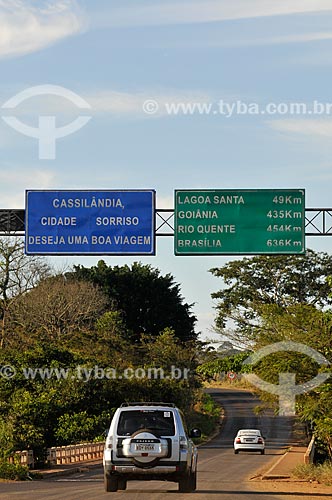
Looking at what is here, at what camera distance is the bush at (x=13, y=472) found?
34.5 meters

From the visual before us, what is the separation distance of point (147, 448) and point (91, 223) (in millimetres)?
9489

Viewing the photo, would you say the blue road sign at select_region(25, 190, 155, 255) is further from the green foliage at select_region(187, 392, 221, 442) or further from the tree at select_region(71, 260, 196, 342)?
the tree at select_region(71, 260, 196, 342)

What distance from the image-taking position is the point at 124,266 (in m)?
89.2

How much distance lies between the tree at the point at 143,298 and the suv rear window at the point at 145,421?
6434 centimetres

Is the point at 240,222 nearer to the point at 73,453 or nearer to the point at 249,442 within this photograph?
the point at 73,453

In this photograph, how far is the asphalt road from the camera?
24688 mm

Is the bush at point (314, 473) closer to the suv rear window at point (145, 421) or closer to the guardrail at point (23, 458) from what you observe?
the guardrail at point (23, 458)

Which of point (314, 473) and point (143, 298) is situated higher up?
point (143, 298)

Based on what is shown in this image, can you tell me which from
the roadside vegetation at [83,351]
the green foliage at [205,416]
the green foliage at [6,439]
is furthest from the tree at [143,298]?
the green foliage at [6,439]

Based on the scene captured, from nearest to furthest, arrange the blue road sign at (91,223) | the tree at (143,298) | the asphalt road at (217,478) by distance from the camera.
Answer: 1. the asphalt road at (217,478)
2. the blue road sign at (91,223)
3. the tree at (143,298)

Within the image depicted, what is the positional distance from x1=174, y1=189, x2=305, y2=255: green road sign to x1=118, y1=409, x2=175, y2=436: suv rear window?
7.92 m

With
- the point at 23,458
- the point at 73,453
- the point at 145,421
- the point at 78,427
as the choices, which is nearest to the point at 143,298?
the point at 78,427

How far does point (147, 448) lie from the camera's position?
19.7m

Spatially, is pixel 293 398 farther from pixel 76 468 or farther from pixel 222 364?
pixel 76 468
